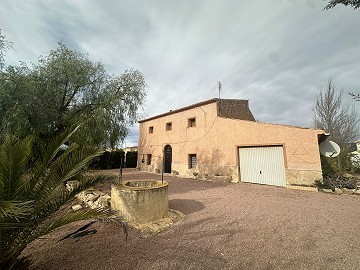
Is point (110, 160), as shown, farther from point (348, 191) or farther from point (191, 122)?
point (348, 191)

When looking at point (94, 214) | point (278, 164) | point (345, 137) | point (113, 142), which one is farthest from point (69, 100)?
point (345, 137)

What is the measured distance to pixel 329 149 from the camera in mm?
10172

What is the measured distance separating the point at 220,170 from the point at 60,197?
11.0 m

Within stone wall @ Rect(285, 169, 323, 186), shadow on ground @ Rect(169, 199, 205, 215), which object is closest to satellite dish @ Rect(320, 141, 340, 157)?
stone wall @ Rect(285, 169, 323, 186)

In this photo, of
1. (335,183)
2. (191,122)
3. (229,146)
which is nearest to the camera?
(335,183)

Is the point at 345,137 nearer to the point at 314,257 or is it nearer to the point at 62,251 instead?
the point at 314,257

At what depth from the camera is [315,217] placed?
18.4ft

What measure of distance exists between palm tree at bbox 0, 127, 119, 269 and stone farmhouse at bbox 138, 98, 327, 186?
4.63m

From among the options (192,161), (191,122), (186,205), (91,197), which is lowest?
(186,205)

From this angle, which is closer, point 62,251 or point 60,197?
point 60,197

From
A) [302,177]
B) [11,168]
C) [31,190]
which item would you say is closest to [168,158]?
[302,177]

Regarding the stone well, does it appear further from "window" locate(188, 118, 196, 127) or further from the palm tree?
"window" locate(188, 118, 196, 127)

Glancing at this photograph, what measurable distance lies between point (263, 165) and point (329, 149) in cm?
352

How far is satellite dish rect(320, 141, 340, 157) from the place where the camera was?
9914 mm
